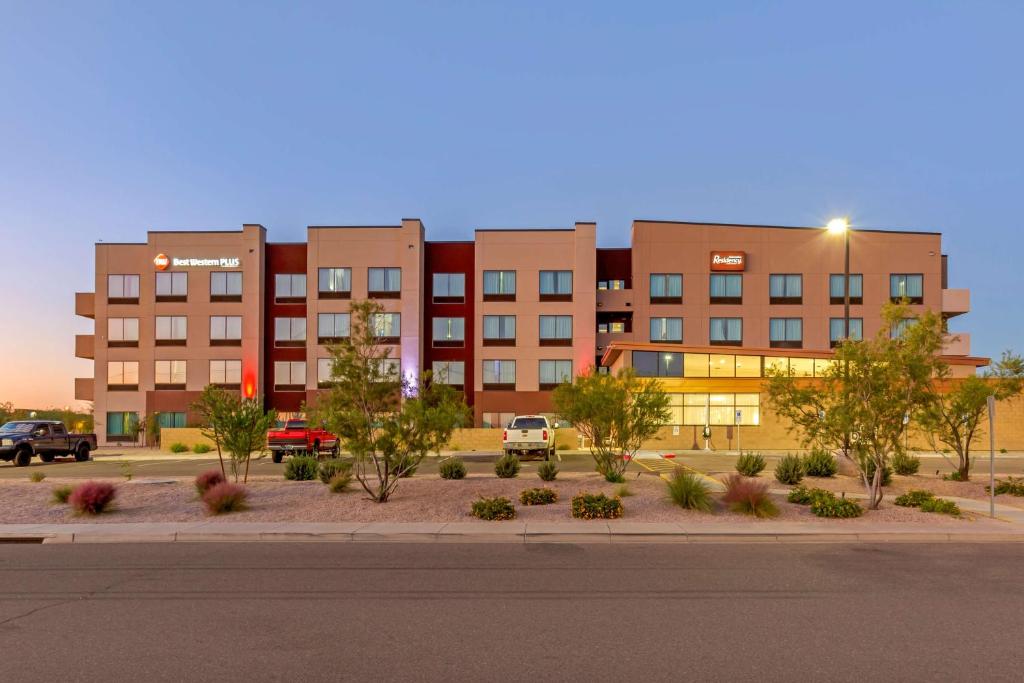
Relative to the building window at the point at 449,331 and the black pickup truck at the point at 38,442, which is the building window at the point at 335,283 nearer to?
the building window at the point at 449,331

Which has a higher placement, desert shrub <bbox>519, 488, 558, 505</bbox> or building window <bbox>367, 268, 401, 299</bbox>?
building window <bbox>367, 268, 401, 299</bbox>

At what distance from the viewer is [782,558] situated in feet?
32.7

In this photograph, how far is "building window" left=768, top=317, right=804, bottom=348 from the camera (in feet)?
164

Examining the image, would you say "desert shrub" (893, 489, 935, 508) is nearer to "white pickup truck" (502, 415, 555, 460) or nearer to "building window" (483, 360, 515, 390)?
"white pickup truck" (502, 415, 555, 460)

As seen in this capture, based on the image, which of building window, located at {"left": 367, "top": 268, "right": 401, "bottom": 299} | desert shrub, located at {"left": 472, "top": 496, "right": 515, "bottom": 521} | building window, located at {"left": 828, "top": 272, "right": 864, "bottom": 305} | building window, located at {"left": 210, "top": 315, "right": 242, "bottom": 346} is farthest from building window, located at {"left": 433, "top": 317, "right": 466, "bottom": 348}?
desert shrub, located at {"left": 472, "top": 496, "right": 515, "bottom": 521}

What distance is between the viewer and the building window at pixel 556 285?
163 ft

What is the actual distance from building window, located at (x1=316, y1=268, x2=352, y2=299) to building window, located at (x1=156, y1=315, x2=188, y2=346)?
37.9ft

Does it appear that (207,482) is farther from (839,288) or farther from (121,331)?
(839,288)

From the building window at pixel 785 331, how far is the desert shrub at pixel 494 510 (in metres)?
42.6

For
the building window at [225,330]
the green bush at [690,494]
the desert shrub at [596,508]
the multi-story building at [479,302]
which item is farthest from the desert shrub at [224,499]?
the building window at [225,330]

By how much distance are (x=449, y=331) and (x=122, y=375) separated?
26964 mm

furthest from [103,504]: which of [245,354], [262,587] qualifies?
[245,354]

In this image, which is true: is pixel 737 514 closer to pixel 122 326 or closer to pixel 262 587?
pixel 262 587

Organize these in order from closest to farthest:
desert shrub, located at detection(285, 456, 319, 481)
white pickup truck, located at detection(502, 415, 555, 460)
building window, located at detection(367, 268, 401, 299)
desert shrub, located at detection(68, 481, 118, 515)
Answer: desert shrub, located at detection(68, 481, 118, 515) < desert shrub, located at detection(285, 456, 319, 481) < white pickup truck, located at detection(502, 415, 555, 460) < building window, located at detection(367, 268, 401, 299)
